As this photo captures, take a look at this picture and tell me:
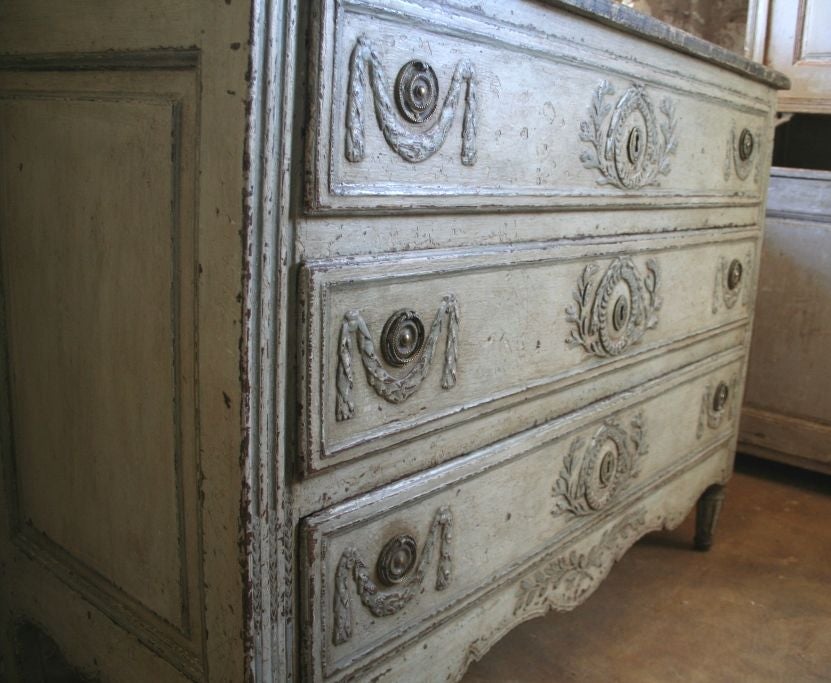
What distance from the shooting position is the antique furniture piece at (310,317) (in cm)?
63

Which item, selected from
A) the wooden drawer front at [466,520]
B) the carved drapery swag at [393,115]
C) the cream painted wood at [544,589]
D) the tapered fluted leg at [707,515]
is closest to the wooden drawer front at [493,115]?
the carved drapery swag at [393,115]

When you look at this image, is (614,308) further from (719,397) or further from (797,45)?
(797,45)

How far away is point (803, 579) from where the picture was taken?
1.48 meters

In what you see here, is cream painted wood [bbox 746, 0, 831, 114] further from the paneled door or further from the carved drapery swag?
the paneled door

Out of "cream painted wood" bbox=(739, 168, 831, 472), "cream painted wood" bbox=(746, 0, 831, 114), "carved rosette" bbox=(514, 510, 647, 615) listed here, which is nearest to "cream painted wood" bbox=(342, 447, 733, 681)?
"carved rosette" bbox=(514, 510, 647, 615)

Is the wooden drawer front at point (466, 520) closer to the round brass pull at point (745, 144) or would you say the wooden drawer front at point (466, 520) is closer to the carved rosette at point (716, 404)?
the carved rosette at point (716, 404)

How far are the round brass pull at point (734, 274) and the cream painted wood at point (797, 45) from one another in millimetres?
697

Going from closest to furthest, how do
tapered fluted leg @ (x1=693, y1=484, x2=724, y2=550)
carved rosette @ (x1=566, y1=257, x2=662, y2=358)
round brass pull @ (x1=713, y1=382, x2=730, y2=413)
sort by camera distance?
carved rosette @ (x1=566, y1=257, x2=662, y2=358), round brass pull @ (x1=713, y1=382, x2=730, y2=413), tapered fluted leg @ (x1=693, y1=484, x2=724, y2=550)

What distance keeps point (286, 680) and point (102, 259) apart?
1.27ft

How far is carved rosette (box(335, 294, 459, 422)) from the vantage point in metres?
0.69

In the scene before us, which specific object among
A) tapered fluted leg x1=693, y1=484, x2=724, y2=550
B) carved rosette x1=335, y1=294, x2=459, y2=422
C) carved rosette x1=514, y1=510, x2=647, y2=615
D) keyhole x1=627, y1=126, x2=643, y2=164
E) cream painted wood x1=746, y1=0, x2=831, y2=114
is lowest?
tapered fluted leg x1=693, y1=484, x2=724, y2=550

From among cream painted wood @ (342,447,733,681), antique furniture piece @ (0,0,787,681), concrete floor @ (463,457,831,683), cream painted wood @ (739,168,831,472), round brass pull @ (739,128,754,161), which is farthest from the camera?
cream painted wood @ (739,168,831,472)

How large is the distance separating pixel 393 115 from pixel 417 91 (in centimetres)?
3

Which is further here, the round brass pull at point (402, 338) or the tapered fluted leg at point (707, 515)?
the tapered fluted leg at point (707, 515)
